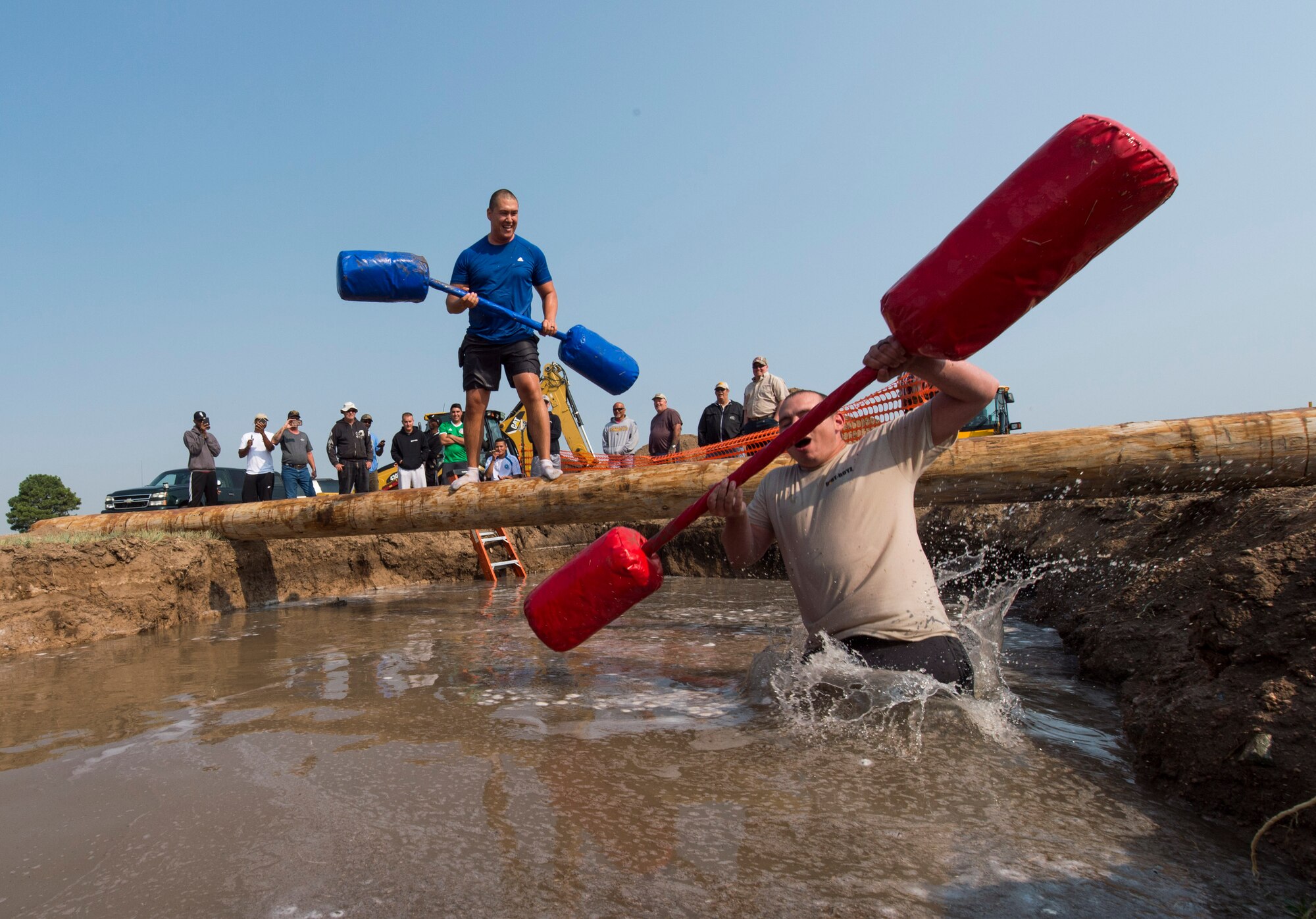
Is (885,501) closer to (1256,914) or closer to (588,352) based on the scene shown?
(1256,914)

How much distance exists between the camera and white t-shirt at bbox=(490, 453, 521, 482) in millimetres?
10844

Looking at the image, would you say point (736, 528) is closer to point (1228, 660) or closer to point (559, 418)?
point (1228, 660)

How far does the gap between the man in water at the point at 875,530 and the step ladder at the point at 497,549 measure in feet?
21.0

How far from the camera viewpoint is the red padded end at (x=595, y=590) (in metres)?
3.02

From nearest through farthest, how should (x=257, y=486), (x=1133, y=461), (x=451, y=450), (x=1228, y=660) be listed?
(x=1228, y=660) < (x=1133, y=461) < (x=257, y=486) < (x=451, y=450)

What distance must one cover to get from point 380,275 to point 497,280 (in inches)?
26.7

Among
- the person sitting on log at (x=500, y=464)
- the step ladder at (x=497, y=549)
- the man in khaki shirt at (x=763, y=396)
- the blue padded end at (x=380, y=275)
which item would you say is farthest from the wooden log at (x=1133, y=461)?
the person sitting on log at (x=500, y=464)

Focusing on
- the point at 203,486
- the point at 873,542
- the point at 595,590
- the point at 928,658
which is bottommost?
the point at 928,658

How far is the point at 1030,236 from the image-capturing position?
2105mm

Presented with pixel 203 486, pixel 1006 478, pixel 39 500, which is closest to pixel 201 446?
pixel 203 486

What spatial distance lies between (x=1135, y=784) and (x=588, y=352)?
3510 mm

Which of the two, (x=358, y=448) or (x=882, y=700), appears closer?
(x=882, y=700)

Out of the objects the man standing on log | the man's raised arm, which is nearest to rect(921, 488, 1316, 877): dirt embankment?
the man's raised arm

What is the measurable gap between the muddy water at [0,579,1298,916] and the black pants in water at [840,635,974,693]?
73 millimetres
